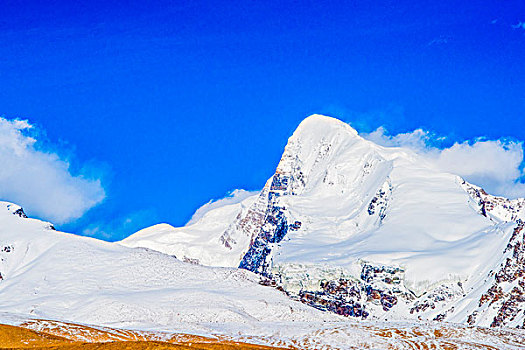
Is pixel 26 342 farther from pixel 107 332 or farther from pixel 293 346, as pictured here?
pixel 293 346

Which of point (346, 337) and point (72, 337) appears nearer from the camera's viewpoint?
point (72, 337)

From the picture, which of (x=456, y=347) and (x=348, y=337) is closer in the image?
(x=456, y=347)

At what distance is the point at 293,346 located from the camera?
17975 cm

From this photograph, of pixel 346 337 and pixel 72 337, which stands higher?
pixel 346 337

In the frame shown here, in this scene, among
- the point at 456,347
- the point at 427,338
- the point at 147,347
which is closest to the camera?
the point at 147,347

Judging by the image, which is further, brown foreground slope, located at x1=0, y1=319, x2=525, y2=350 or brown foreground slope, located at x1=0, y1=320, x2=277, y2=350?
brown foreground slope, located at x1=0, y1=319, x2=525, y2=350

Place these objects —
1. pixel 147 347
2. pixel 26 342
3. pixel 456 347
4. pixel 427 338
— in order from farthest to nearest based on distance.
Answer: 1. pixel 427 338
2. pixel 456 347
3. pixel 26 342
4. pixel 147 347

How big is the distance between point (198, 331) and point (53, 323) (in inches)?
1519

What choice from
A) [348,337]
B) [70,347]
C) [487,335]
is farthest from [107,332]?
[487,335]

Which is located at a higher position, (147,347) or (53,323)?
(53,323)

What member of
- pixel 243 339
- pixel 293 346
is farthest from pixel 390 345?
pixel 243 339

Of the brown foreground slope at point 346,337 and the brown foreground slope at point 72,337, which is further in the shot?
the brown foreground slope at point 346,337

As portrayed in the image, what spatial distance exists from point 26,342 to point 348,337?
83.0 metres

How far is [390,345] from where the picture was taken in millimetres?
183000
